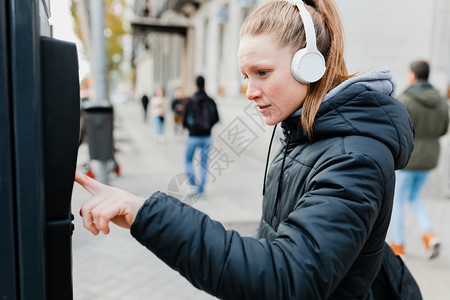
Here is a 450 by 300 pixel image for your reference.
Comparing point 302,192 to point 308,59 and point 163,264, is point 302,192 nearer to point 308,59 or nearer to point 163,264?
point 308,59

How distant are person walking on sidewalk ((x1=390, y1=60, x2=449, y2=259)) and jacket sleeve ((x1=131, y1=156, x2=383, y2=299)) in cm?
359

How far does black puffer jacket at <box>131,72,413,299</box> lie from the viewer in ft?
3.00

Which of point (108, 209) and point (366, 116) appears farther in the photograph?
point (366, 116)

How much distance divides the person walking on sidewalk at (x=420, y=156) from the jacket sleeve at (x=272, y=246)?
3592 millimetres

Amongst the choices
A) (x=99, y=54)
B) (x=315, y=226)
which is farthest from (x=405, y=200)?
(x=99, y=54)

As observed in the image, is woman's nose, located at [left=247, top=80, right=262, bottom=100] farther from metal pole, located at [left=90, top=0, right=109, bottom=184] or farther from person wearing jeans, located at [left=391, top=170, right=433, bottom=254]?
metal pole, located at [left=90, top=0, right=109, bottom=184]

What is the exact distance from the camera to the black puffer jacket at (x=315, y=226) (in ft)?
3.00

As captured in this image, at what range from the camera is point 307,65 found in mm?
1164

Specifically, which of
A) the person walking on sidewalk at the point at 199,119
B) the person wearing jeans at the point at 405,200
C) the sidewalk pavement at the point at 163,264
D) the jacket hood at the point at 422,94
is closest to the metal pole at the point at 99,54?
the sidewalk pavement at the point at 163,264

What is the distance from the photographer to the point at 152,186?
7.21 metres

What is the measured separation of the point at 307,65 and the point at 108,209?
66 centimetres

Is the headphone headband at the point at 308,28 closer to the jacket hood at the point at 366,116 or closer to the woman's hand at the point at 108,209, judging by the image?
the jacket hood at the point at 366,116

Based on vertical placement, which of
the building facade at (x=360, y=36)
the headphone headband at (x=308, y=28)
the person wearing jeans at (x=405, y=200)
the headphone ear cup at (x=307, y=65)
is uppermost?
the building facade at (x=360, y=36)

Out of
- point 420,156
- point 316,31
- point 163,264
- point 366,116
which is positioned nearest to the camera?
point 366,116
